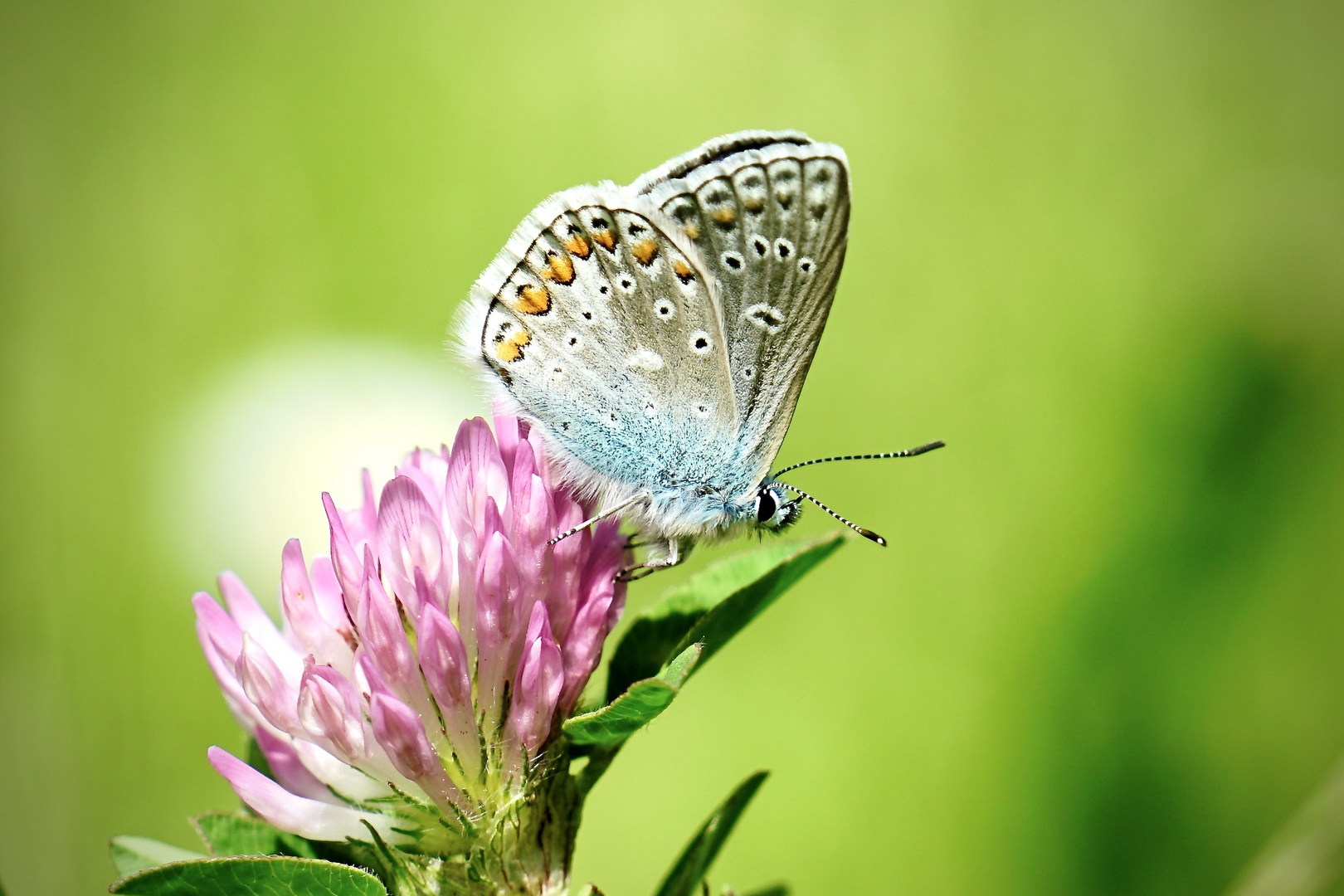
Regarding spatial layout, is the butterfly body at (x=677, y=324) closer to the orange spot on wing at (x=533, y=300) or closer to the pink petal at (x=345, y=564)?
the orange spot on wing at (x=533, y=300)

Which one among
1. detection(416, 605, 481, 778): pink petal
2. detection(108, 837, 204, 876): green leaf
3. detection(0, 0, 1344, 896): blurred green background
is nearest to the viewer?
detection(416, 605, 481, 778): pink petal

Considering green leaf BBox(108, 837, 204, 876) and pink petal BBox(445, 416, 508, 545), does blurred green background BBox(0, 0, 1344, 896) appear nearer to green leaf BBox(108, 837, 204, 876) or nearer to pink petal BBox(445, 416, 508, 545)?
green leaf BBox(108, 837, 204, 876)

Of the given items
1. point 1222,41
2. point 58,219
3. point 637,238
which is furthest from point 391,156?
point 1222,41

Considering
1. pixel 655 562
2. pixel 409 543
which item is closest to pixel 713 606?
pixel 655 562

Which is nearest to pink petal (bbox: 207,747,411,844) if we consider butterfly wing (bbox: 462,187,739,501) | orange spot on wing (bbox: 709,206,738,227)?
butterfly wing (bbox: 462,187,739,501)

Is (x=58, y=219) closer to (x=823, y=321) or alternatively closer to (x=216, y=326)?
(x=216, y=326)

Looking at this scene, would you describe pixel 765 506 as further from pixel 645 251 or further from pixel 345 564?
pixel 345 564
